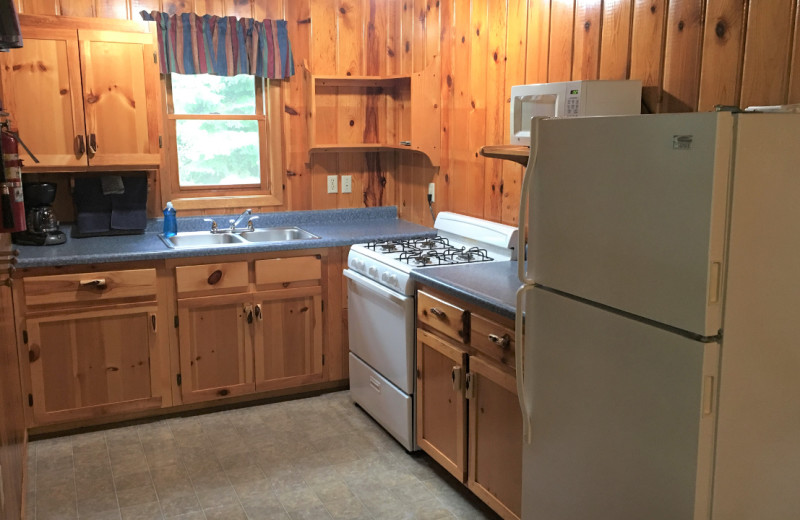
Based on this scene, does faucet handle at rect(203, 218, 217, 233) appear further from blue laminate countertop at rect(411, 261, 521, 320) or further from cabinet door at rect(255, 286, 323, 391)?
blue laminate countertop at rect(411, 261, 521, 320)

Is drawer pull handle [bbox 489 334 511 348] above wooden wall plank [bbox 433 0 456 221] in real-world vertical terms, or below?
below

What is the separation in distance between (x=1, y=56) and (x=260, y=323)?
5.64 ft

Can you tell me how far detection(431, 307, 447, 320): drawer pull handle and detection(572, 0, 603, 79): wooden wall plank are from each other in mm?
1117

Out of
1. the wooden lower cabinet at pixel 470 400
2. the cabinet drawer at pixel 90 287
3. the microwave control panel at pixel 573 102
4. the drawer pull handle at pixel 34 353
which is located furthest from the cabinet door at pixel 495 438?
the drawer pull handle at pixel 34 353

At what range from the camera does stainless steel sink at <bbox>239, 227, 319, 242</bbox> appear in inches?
162

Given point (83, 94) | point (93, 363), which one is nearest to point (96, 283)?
point (93, 363)

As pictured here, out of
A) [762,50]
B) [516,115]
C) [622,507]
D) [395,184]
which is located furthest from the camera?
[395,184]

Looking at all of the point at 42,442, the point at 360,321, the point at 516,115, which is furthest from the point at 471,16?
the point at 42,442

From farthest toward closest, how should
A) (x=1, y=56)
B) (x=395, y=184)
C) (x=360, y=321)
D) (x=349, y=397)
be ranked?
(x=395, y=184) → (x=349, y=397) → (x=360, y=321) → (x=1, y=56)

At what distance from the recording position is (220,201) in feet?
13.7

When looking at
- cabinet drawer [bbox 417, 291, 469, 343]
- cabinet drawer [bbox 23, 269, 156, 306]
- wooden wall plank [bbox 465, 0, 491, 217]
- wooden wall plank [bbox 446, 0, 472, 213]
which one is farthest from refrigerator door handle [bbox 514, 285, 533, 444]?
cabinet drawer [bbox 23, 269, 156, 306]

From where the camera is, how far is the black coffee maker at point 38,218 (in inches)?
140

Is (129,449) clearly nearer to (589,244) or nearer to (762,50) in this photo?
(589,244)

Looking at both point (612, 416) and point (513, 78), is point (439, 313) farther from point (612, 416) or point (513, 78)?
point (513, 78)
